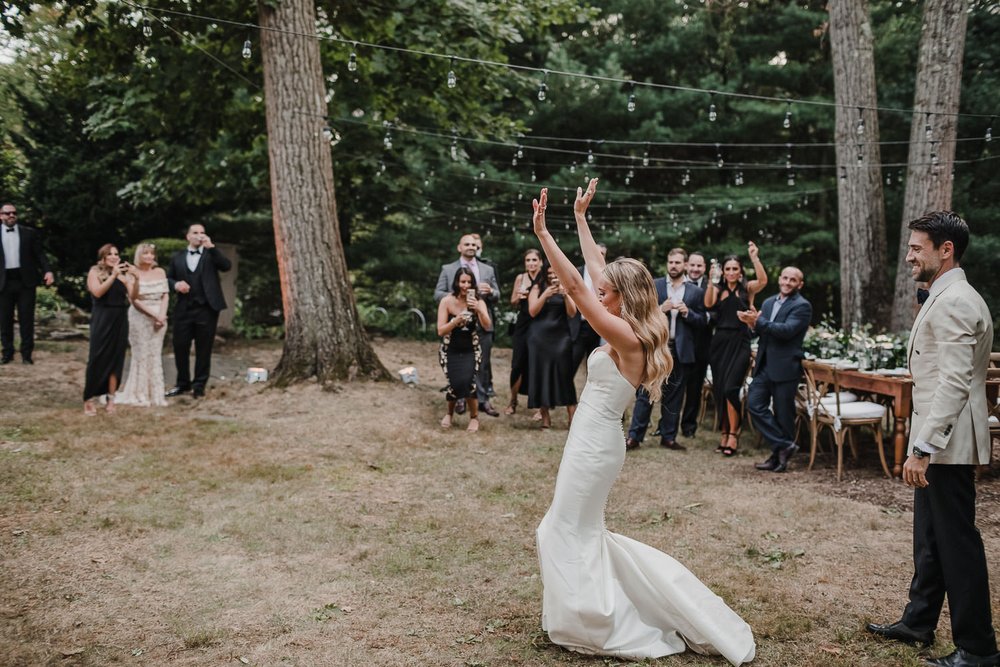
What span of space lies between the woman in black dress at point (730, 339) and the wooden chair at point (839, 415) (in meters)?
0.66

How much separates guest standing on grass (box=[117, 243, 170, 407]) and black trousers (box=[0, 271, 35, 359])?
2733 mm

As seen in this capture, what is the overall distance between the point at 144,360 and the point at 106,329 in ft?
2.44

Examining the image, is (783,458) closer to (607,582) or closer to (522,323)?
(522,323)

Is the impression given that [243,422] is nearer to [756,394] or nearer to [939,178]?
[756,394]

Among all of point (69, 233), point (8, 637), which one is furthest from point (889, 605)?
point (69, 233)

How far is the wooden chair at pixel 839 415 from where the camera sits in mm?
6902

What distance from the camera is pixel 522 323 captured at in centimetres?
879

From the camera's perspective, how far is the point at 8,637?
3623 millimetres

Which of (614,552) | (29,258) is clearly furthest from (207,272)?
(614,552)

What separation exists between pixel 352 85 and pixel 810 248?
9648 mm

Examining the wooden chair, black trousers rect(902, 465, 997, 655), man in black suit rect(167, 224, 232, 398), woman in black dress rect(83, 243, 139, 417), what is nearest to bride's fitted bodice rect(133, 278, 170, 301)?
man in black suit rect(167, 224, 232, 398)

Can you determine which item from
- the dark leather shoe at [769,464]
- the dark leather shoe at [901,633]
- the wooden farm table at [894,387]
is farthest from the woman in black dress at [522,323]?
the dark leather shoe at [901,633]

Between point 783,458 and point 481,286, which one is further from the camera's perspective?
point 481,286

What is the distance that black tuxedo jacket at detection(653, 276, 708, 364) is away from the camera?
26.1 feet
